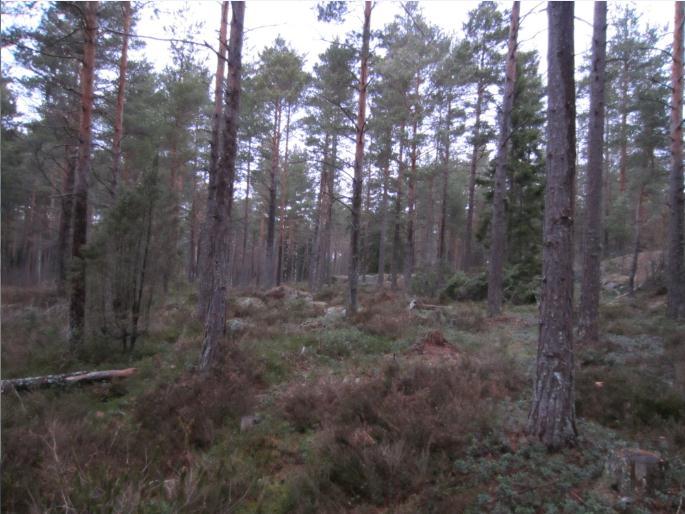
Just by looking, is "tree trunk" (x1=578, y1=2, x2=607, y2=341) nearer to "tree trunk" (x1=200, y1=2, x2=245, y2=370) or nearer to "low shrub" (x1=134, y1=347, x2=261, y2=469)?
"low shrub" (x1=134, y1=347, x2=261, y2=469)

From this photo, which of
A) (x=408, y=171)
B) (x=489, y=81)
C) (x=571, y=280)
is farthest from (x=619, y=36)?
(x=571, y=280)

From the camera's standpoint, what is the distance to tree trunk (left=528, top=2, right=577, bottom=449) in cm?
448

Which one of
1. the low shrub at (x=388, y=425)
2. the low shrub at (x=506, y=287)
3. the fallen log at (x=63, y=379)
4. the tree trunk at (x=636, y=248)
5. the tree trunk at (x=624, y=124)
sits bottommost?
the fallen log at (x=63, y=379)

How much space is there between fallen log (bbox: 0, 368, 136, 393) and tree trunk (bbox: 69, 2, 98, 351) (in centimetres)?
171

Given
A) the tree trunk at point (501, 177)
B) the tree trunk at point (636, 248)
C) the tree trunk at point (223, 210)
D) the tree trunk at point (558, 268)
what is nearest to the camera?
the tree trunk at point (558, 268)

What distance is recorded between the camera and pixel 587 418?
536 cm

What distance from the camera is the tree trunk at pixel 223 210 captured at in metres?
7.26

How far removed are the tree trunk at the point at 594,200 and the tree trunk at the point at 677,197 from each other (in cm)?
492

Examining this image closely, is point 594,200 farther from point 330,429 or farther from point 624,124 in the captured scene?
point 624,124

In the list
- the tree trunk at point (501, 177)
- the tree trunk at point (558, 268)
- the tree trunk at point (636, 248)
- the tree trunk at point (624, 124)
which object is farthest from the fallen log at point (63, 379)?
the tree trunk at point (636, 248)

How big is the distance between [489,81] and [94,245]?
1738cm

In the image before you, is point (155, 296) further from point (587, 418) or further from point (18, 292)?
point (18, 292)

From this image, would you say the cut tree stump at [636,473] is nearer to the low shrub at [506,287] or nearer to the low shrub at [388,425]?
the low shrub at [388,425]

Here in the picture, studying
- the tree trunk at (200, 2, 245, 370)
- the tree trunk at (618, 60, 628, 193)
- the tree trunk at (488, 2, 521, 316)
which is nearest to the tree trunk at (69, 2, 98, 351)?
the tree trunk at (200, 2, 245, 370)
